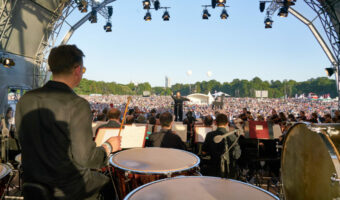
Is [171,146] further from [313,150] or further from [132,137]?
[313,150]

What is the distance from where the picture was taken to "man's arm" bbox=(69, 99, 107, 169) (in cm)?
140

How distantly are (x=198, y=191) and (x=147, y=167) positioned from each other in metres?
0.81

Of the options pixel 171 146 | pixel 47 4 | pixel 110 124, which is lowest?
pixel 171 146

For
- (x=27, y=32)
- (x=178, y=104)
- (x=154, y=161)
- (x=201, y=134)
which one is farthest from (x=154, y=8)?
(x=154, y=161)

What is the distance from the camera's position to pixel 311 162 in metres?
1.62

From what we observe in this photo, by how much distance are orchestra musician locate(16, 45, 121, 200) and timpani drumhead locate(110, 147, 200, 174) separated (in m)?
0.94

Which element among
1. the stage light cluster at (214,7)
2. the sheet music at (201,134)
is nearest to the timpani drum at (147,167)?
the sheet music at (201,134)

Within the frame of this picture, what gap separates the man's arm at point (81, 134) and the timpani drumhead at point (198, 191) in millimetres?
445

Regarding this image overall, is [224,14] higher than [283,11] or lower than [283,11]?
higher

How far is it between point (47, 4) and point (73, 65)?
15.7 meters

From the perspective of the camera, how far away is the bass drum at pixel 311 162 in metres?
1.39

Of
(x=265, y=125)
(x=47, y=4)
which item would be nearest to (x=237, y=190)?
(x=265, y=125)

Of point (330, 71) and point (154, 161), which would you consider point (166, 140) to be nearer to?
point (154, 161)

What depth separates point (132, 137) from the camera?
3.48 m
